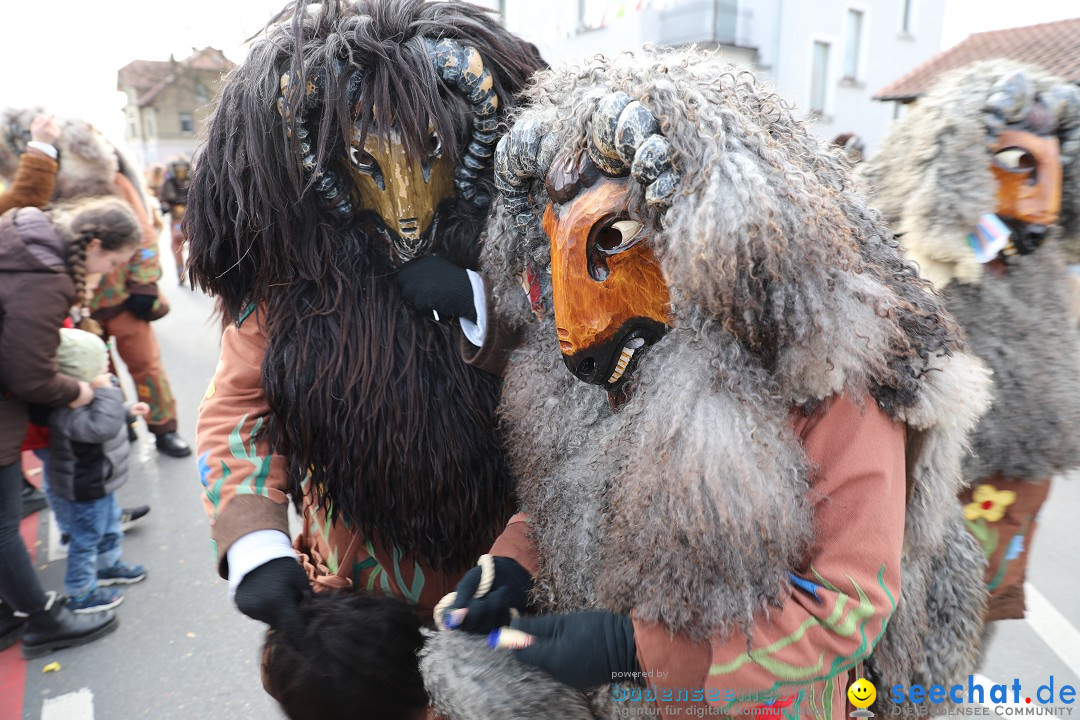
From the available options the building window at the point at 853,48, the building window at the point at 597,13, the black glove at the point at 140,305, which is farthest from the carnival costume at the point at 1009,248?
the building window at the point at 853,48

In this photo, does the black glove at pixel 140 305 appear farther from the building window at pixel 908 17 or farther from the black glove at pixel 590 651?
the building window at pixel 908 17

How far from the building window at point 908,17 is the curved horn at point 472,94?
22182 mm

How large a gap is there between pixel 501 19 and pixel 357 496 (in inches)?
40.7

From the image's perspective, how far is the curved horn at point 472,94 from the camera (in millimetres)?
1262

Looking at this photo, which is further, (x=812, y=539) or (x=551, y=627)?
(x=551, y=627)

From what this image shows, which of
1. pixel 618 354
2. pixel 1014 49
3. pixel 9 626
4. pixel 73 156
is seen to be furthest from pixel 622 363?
pixel 1014 49

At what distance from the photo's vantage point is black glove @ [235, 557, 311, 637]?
1.19 m

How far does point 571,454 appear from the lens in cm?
116

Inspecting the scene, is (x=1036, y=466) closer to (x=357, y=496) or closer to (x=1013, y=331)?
(x=1013, y=331)

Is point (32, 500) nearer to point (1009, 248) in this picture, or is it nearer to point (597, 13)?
point (1009, 248)

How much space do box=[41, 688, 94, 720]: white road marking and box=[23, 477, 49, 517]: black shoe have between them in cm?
177

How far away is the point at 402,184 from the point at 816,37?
1866 centimetres

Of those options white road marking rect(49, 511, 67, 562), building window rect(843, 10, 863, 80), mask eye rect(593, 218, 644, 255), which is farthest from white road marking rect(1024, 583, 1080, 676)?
building window rect(843, 10, 863, 80)

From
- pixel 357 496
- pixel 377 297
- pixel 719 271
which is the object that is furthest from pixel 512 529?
pixel 719 271
